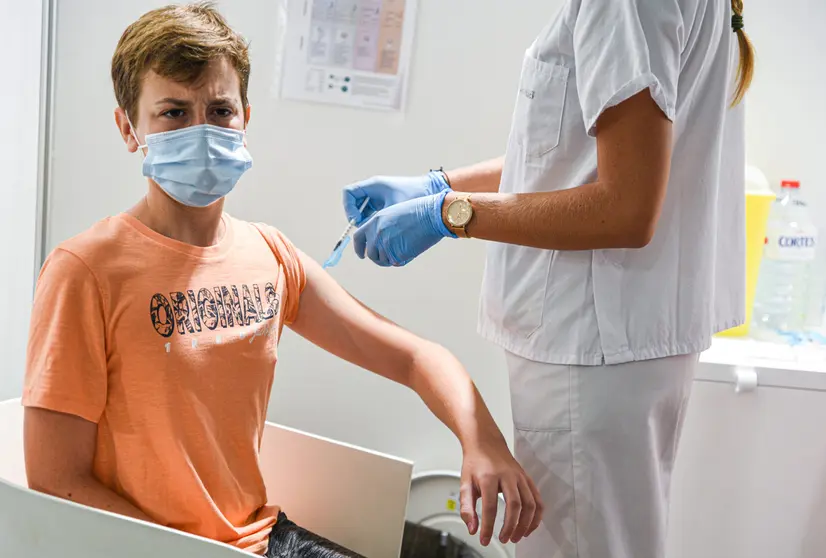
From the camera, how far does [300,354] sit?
7.08 ft

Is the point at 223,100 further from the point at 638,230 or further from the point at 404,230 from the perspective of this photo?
the point at 638,230

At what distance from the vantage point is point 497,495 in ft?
3.53

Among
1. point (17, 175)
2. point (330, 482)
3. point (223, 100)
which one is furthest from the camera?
point (17, 175)

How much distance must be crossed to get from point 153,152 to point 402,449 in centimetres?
124

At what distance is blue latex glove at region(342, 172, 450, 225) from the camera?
1412mm

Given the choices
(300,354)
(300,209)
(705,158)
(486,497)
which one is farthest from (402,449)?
(705,158)

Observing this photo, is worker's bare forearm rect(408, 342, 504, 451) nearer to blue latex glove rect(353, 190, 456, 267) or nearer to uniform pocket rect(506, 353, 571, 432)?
uniform pocket rect(506, 353, 571, 432)

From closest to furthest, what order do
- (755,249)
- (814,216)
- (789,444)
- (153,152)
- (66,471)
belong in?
(66,471) < (153,152) < (789,444) < (755,249) < (814,216)

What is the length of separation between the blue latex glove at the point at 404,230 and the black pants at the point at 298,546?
460 millimetres

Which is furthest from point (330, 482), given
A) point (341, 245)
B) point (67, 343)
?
point (67, 343)

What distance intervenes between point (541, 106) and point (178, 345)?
0.63m

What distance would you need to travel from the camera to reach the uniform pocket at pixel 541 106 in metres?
1.12

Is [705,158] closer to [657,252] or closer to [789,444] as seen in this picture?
[657,252]

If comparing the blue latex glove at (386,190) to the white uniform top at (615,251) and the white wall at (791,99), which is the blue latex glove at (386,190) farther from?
the white wall at (791,99)
